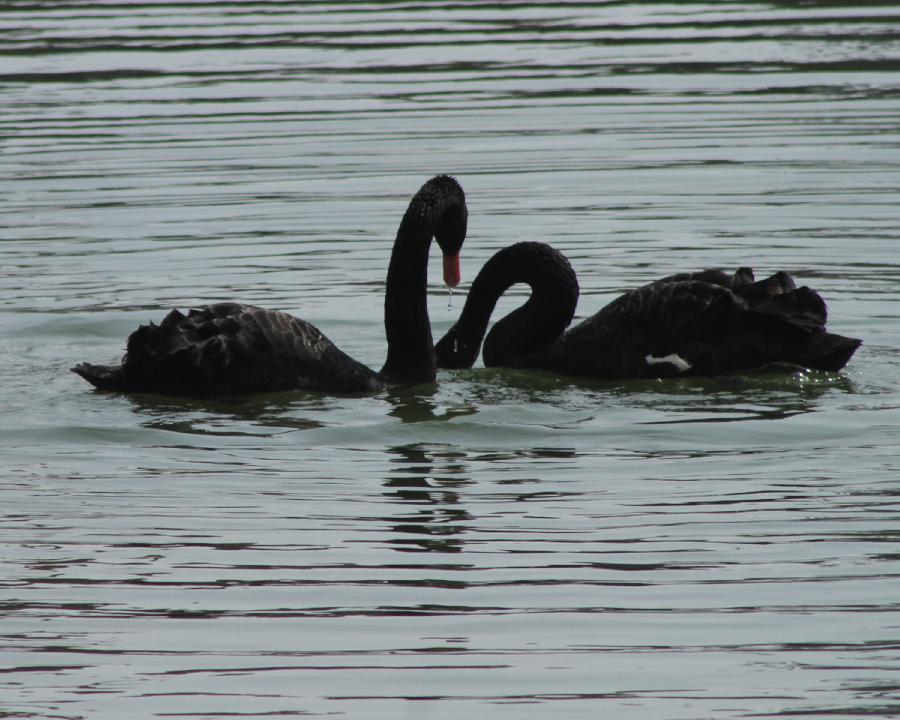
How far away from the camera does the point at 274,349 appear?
27.3 ft

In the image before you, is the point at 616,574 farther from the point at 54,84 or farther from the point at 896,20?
the point at 896,20

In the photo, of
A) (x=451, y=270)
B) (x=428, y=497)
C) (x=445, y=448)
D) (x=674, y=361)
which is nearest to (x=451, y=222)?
(x=451, y=270)

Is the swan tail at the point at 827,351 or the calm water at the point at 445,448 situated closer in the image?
the calm water at the point at 445,448

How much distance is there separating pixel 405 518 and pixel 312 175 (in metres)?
8.70

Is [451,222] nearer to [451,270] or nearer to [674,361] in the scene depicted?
[451,270]

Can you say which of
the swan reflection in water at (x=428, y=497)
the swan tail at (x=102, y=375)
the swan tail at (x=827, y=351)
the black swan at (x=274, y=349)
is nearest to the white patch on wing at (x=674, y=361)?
the swan tail at (x=827, y=351)

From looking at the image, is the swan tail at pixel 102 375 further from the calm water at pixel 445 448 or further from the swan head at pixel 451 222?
the swan head at pixel 451 222

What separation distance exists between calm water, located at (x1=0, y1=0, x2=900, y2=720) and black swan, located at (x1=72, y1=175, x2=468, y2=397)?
4.6 inches

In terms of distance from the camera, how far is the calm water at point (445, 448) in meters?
4.94

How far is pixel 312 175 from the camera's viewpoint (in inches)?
585

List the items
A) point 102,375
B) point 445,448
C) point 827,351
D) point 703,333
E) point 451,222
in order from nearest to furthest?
point 445,448 < point 102,375 < point 827,351 < point 703,333 < point 451,222

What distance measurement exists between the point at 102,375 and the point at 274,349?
83 cm

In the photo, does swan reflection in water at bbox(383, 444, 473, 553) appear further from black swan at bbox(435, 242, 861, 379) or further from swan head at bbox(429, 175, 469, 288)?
swan head at bbox(429, 175, 469, 288)

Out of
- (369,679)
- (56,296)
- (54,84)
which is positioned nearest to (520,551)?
(369,679)
